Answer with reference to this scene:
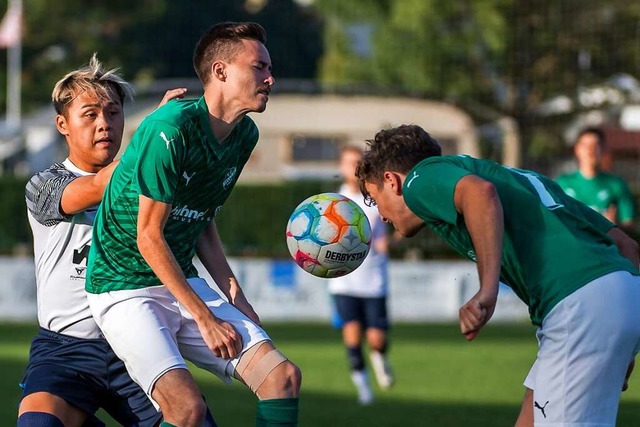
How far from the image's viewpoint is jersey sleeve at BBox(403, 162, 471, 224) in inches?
187

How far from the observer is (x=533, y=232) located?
493 cm

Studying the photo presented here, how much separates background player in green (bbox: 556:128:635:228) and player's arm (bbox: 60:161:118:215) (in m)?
6.98

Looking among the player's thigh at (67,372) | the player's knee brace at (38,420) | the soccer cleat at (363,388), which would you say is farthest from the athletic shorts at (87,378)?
the soccer cleat at (363,388)

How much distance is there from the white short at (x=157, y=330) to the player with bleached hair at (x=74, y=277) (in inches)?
17.7

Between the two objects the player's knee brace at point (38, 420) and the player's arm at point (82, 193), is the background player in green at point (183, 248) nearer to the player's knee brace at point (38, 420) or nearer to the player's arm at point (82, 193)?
the player's arm at point (82, 193)

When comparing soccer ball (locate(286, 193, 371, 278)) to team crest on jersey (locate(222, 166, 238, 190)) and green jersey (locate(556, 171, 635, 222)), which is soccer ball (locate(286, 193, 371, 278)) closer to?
team crest on jersey (locate(222, 166, 238, 190))

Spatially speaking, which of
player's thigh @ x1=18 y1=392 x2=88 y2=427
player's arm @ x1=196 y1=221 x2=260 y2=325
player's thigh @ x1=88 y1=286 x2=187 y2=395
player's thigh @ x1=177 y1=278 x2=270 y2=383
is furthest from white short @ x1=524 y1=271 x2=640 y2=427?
player's thigh @ x1=18 y1=392 x2=88 y2=427

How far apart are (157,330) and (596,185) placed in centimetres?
744

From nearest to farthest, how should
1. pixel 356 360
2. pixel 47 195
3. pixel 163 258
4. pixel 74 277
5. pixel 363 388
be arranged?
pixel 163 258 < pixel 47 195 < pixel 74 277 < pixel 363 388 < pixel 356 360

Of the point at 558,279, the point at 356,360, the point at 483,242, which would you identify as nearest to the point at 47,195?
the point at 483,242

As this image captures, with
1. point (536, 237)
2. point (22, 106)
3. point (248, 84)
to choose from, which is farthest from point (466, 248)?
point (22, 106)

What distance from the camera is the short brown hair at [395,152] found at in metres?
5.08

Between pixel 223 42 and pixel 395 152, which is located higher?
pixel 223 42

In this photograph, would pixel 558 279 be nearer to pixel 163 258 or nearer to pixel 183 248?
pixel 163 258
